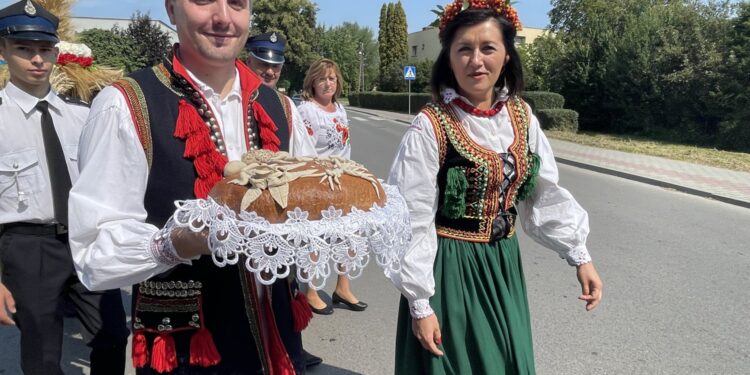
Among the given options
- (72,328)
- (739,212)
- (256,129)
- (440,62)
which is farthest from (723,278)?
(72,328)

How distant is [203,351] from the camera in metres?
1.51

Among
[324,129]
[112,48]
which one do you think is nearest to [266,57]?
[324,129]

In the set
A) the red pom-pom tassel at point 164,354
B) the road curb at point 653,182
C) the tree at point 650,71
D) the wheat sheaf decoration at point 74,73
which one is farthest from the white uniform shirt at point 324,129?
the tree at point 650,71

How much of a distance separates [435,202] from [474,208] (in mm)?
161

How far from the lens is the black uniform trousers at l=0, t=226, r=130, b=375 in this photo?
2643 mm

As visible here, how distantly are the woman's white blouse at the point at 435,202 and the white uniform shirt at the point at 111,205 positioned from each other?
1.03 m

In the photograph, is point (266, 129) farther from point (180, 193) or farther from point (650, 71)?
point (650, 71)

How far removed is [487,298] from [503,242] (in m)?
0.26

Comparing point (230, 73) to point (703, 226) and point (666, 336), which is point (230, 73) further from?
point (703, 226)

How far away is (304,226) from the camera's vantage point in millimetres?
1144

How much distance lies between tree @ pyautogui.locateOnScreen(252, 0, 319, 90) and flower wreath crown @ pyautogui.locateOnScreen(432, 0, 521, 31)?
151 feet

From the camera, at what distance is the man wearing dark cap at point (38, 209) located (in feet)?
8.73

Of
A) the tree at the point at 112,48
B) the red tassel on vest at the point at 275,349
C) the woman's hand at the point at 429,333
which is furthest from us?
the tree at the point at 112,48

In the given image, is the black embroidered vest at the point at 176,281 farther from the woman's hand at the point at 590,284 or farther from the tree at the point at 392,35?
the tree at the point at 392,35
